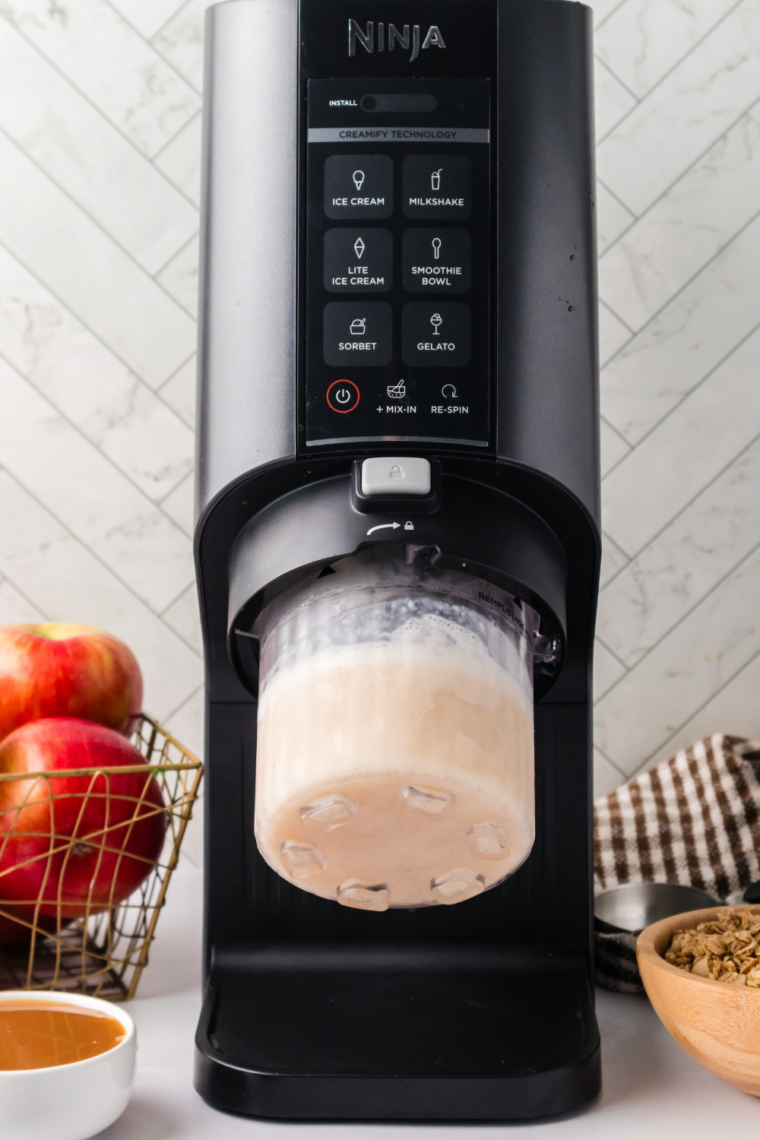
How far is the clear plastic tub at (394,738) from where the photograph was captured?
429mm

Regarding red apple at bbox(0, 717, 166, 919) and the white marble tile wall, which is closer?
red apple at bbox(0, 717, 166, 919)

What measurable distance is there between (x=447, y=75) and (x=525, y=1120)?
0.51 meters

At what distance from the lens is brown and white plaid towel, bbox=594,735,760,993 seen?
82cm

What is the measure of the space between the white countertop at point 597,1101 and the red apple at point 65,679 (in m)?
0.19

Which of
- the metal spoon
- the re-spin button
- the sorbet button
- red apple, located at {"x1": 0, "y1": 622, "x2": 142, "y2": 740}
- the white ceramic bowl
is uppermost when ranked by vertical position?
the re-spin button

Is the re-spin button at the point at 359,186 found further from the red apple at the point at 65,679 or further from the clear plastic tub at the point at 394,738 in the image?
the red apple at the point at 65,679

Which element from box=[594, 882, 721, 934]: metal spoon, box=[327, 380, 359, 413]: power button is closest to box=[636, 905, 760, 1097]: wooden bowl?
box=[594, 882, 721, 934]: metal spoon

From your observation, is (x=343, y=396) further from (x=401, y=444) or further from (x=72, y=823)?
(x=72, y=823)

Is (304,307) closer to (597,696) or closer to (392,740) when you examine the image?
(392,740)

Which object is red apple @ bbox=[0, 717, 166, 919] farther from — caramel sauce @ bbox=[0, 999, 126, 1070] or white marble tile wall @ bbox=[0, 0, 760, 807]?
white marble tile wall @ bbox=[0, 0, 760, 807]

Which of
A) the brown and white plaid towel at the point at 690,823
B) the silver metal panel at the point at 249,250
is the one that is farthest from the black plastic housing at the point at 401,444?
the brown and white plaid towel at the point at 690,823

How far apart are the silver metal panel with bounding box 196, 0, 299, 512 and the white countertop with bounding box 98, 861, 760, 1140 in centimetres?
30

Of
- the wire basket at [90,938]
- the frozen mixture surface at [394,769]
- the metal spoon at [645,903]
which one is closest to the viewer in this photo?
the frozen mixture surface at [394,769]

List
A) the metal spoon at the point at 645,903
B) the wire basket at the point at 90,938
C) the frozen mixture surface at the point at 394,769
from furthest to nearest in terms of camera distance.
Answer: the metal spoon at the point at 645,903
the wire basket at the point at 90,938
the frozen mixture surface at the point at 394,769
